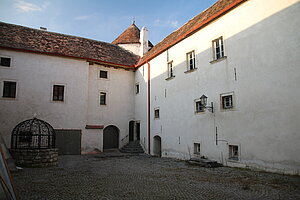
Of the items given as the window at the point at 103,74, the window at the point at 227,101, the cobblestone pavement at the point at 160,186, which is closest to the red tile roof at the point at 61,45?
the window at the point at 103,74

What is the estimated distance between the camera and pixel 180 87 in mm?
13969

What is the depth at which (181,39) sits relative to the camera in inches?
558

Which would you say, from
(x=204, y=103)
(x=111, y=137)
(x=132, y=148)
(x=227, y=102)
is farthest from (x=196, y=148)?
(x=111, y=137)

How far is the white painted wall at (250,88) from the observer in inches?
317

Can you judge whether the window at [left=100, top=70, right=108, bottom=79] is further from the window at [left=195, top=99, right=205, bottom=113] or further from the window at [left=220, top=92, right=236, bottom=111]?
the window at [left=220, top=92, right=236, bottom=111]

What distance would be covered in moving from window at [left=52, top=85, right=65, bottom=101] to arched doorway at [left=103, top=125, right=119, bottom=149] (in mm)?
4561

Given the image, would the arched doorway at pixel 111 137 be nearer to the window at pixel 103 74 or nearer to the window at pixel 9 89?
the window at pixel 103 74

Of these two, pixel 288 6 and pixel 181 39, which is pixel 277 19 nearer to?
pixel 288 6

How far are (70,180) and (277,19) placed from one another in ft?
31.6

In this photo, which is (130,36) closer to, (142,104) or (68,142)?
(142,104)

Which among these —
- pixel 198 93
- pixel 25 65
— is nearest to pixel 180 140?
pixel 198 93

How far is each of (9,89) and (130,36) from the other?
12634 millimetres

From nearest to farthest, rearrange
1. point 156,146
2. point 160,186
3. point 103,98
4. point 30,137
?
point 160,186, point 30,137, point 156,146, point 103,98

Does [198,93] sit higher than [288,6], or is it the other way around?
[288,6]
